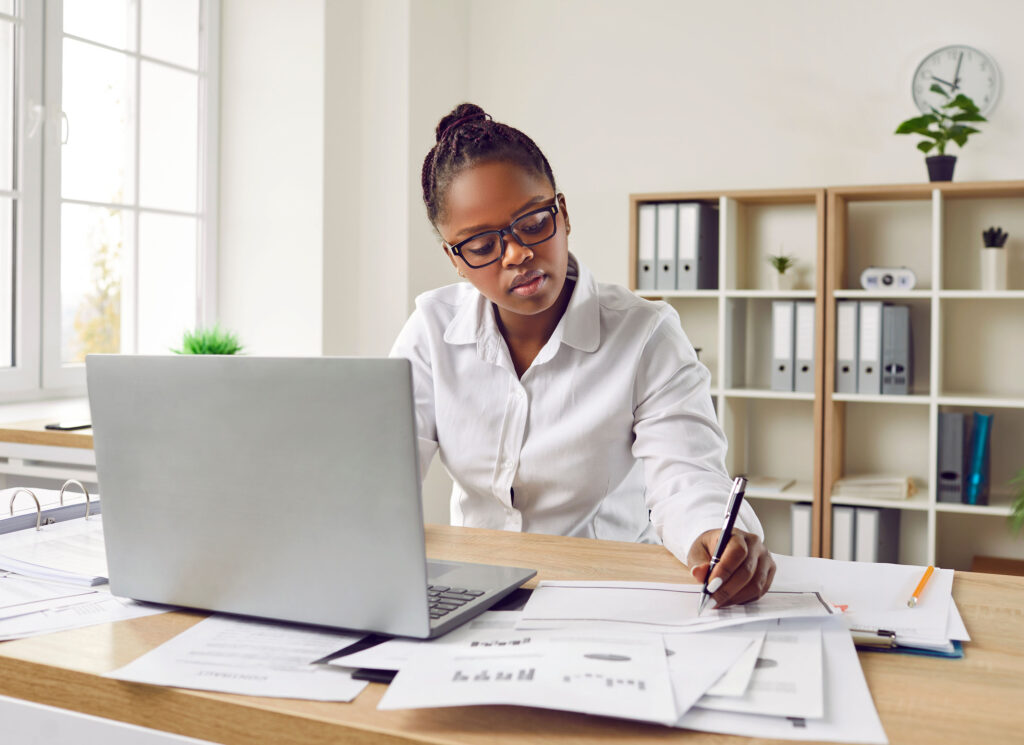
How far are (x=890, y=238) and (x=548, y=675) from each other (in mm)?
2750

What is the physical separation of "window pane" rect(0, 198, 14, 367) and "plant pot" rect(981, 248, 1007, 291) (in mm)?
2961

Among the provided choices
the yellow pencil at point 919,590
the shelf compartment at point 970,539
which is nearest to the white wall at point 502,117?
the shelf compartment at point 970,539

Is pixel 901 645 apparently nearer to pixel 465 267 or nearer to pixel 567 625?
pixel 567 625

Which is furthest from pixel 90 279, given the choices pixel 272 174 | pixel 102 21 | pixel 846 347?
pixel 846 347

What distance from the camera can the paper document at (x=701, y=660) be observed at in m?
0.70

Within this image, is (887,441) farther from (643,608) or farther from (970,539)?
(643,608)

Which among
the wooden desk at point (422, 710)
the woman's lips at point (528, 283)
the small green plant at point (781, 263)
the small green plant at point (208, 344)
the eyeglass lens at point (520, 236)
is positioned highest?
the small green plant at point (781, 263)

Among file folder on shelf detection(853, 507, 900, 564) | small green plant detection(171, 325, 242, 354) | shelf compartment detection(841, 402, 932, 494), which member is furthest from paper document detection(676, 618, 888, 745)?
shelf compartment detection(841, 402, 932, 494)

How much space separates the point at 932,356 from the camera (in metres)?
2.83

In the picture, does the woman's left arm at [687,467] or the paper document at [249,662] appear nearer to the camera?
the paper document at [249,662]

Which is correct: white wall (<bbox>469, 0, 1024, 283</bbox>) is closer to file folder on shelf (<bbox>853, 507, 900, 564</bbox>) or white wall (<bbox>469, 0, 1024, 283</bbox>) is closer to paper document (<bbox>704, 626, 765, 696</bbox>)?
file folder on shelf (<bbox>853, 507, 900, 564</bbox>)

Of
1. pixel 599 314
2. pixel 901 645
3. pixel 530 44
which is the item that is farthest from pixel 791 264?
pixel 901 645

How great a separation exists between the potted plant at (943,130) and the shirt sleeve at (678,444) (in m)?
1.73

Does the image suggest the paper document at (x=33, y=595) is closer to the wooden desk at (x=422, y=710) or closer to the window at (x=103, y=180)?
the wooden desk at (x=422, y=710)
